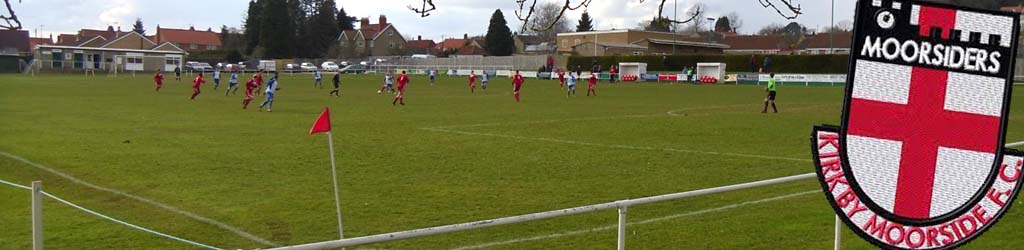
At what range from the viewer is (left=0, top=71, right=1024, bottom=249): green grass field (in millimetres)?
9227

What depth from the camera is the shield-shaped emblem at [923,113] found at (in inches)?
104

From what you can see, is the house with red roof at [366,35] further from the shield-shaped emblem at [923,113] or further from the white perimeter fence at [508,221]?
the shield-shaped emblem at [923,113]

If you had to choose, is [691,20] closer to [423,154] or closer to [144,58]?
[423,154]

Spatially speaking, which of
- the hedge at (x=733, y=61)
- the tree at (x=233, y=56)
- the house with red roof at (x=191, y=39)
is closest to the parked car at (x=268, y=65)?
the tree at (x=233, y=56)

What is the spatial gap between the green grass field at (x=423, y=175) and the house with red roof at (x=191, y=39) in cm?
10433

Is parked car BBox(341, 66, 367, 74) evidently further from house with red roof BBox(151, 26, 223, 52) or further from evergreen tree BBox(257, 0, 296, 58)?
evergreen tree BBox(257, 0, 296, 58)

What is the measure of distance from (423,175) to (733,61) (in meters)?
56.3

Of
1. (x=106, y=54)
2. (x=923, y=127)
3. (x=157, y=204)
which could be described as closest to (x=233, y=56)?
(x=106, y=54)

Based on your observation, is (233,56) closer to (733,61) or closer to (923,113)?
(733,61)

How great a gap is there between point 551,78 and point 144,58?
4253 cm

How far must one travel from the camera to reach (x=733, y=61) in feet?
220

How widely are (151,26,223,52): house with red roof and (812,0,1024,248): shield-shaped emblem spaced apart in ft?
434

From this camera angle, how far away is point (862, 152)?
107 inches

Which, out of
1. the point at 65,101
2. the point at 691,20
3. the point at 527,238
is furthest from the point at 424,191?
the point at 65,101
